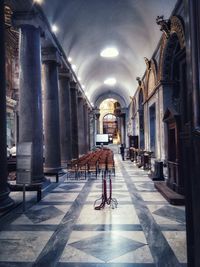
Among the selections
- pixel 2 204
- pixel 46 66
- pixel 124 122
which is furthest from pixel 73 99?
pixel 124 122

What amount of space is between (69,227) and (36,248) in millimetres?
1117

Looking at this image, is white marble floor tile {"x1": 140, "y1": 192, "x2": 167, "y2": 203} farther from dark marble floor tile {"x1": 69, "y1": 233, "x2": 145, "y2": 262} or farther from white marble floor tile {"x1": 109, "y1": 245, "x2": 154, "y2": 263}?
white marble floor tile {"x1": 109, "y1": 245, "x2": 154, "y2": 263}

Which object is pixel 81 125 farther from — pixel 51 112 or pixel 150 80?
pixel 51 112

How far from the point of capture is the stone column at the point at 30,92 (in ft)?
29.7

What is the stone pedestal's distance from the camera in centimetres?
904

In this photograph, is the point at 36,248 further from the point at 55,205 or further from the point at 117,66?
the point at 117,66

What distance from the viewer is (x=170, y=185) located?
28.2 feet

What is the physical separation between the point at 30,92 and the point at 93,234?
5615 millimetres

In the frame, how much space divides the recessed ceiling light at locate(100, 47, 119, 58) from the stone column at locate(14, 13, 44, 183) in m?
12.2

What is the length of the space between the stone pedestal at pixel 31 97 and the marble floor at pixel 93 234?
190 centimetres

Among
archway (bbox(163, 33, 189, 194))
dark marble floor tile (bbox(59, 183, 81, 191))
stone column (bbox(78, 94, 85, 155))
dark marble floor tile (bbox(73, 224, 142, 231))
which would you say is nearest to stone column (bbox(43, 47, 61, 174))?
dark marble floor tile (bbox(59, 183, 81, 191))

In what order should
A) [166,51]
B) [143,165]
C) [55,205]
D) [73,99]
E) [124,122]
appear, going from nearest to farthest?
[55,205]
[166,51]
[143,165]
[73,99]
[124,122]

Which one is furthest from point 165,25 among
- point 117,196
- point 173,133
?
point 117,196

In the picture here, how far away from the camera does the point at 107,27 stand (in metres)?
17.0
